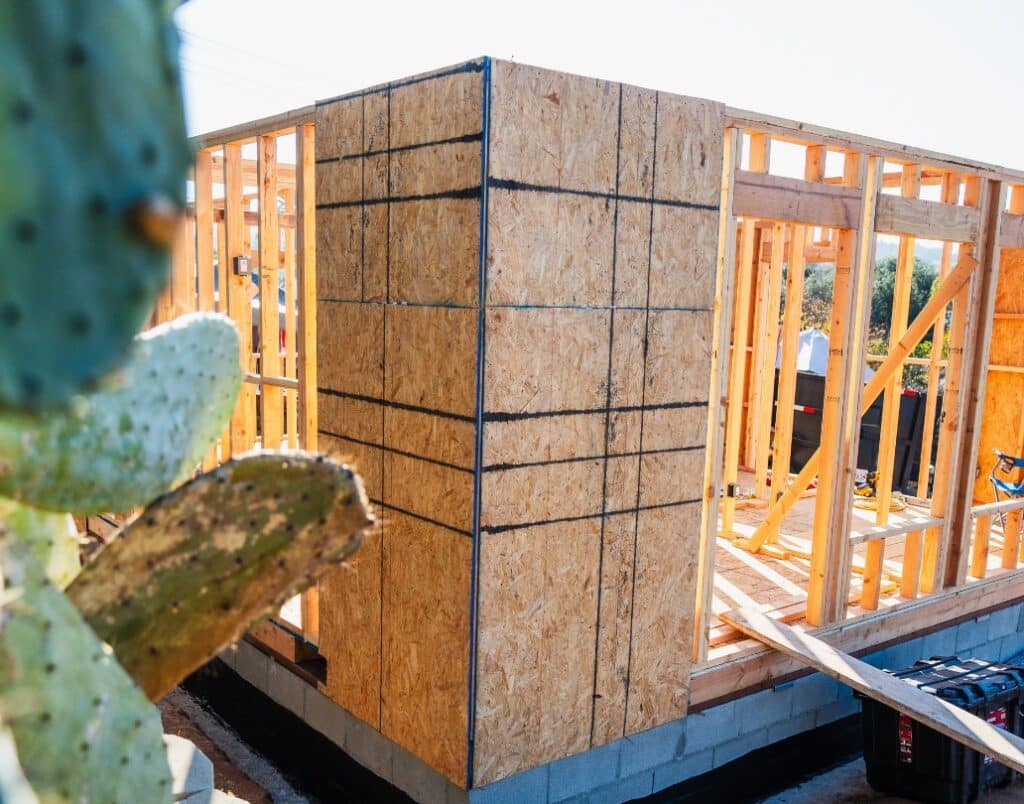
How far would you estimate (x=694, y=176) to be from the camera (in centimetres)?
443

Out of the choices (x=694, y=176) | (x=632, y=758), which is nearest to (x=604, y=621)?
(x=632, y=758)

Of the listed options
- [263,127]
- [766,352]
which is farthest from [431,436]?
[766,352]

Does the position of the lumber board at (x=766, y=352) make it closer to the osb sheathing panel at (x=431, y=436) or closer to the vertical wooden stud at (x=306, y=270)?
the vertical wooden stud at (x=306, y=270)

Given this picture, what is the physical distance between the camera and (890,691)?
4.86 meters

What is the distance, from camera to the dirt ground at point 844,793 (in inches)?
214

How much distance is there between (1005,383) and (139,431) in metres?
7.68

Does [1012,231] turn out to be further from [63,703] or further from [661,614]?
[63,703]

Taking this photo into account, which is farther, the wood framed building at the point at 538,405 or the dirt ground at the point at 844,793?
the dirt ground at the point at 844,793

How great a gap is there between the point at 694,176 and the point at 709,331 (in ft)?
2.48

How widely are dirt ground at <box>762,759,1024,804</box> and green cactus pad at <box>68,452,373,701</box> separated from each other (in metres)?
4.62

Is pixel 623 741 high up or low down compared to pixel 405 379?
down

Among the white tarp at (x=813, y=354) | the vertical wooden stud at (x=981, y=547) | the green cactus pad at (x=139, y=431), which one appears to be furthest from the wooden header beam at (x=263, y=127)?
the white tarp at (x=813, y=354)

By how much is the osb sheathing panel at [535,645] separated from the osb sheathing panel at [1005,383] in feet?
15.7

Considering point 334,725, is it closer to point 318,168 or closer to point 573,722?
point 573,722
